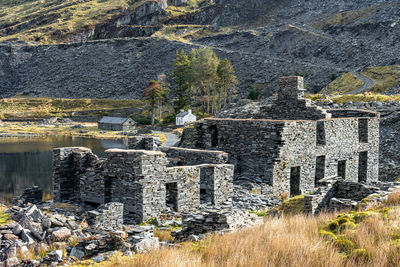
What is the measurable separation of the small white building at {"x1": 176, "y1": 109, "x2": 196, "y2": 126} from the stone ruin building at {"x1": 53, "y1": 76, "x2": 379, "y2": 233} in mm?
80011

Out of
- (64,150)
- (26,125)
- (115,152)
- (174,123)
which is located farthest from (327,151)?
(26,125)

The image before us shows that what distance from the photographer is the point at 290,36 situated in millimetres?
167625

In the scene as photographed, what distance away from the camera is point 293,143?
23.6 metres

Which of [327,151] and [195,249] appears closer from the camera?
[195,249]

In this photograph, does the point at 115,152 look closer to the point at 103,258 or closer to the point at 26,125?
the point at 103,258

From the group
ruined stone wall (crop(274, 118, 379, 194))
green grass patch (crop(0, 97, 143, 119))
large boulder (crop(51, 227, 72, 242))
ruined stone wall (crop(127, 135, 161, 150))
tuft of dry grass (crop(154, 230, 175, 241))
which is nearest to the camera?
tuft of dry grass (crop(154, 230, 175, 241))

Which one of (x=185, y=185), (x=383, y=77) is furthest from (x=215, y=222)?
(x=383, y=77)

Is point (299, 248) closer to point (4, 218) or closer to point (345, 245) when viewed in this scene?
point (345, 245)

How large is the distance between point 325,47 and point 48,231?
473 ft

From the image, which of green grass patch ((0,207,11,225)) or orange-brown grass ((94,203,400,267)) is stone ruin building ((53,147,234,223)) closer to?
green grass patch ((0,207,11,225))

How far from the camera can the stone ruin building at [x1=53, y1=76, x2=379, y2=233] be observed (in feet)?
61.7

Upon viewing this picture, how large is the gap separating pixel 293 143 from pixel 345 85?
268 feet

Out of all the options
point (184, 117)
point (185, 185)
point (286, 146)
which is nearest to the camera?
point (185, 185)

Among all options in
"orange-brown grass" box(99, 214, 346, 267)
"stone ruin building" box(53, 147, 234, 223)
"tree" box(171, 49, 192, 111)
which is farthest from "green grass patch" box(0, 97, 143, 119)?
"orange-brown grass" box(99, 214, 346, 267)
